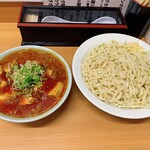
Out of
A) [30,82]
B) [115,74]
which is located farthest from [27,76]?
[115,74]

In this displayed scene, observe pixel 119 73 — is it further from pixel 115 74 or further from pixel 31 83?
pixel 31 83

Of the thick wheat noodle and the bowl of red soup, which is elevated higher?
the thick wheat noodle

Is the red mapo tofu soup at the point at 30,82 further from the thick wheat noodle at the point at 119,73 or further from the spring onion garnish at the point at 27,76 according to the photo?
the thick wheat noodle at the point at 119,73

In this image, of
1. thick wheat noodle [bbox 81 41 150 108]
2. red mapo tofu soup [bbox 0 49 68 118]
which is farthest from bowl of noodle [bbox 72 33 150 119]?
red mapo tofu soup [bbox 0 49 68 118]

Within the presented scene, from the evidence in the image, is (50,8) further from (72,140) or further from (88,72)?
(72,140)

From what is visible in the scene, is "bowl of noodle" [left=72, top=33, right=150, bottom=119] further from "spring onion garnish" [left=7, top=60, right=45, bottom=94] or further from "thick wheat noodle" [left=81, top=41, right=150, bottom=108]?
"spring onion garnish" [left=7, top=60, right=45, bottom=94]

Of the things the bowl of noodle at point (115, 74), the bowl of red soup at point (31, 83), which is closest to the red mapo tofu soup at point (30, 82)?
the bowl of red soup at point (31, 83)

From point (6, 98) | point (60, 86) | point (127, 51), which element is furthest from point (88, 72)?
point (6, 98)
